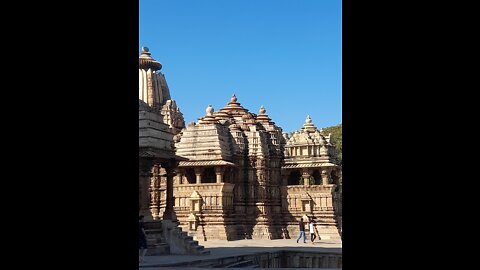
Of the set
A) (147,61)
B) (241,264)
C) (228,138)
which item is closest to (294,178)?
(228,138)

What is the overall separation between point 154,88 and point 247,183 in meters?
12.7

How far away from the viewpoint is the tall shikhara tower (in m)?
36.4

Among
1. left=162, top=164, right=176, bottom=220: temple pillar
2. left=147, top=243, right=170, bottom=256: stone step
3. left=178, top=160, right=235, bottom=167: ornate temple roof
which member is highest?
left=178, top=160, right=235, bottom=167: ornate temple roof

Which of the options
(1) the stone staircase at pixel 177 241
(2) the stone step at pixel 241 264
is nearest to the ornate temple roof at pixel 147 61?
(1) the stone staircase at pixel 177 241

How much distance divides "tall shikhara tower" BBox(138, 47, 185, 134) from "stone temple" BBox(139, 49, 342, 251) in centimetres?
617

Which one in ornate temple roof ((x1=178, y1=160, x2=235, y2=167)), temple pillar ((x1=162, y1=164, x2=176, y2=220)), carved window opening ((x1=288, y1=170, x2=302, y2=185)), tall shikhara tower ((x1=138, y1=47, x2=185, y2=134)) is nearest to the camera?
temple pillar ((x1=162, y1=164, x2=176, y2=220))

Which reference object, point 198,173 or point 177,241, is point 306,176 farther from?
point 177,241

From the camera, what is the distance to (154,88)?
38.2 meters

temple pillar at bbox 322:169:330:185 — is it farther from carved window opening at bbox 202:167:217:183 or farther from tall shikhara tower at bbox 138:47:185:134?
tall shikhara tower at bbox 138:47:185:134

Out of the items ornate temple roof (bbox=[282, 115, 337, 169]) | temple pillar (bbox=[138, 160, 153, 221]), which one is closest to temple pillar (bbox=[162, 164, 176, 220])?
temple pillar (bbox=[138, 160, 153, 221])
